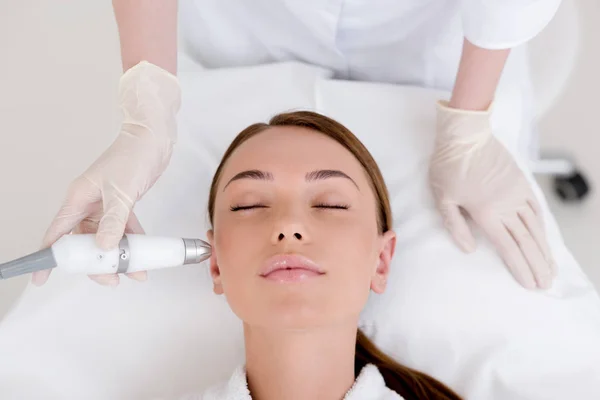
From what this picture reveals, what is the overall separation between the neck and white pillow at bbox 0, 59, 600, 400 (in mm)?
191

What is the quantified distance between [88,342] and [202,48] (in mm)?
737

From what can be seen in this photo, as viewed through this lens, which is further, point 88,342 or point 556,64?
point 556,64

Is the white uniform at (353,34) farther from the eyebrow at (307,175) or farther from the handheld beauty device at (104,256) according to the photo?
the handheld beauty device at (104,256)

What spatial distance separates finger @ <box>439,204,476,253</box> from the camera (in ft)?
4.42

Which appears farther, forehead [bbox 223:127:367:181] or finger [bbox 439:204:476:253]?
finger [bbox 439:204:476:253]

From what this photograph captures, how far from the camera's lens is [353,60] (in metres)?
1.54

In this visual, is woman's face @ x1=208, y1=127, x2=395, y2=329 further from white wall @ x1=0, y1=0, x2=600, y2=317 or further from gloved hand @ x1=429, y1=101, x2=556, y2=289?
A: white wall @ x1=0, y1=0, x2=600, y2=317

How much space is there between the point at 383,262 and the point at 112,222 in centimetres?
52

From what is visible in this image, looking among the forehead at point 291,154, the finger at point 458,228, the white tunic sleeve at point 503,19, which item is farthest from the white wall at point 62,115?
the white tunic sleeve at point 503,19

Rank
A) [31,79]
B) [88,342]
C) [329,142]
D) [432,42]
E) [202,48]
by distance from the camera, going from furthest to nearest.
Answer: [31,79], [202,48], [432,42], [88,342], [329,142]

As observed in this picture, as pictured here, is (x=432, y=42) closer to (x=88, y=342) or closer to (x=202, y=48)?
(x=202, y=48)

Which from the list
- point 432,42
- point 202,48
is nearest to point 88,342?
point 202,48

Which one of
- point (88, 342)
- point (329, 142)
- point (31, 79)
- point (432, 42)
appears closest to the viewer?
point (329, 142)

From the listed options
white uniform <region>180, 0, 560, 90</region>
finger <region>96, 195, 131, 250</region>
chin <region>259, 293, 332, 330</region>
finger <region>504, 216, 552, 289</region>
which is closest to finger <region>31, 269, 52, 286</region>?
finger <region>96, 195, 131, 250</region>
